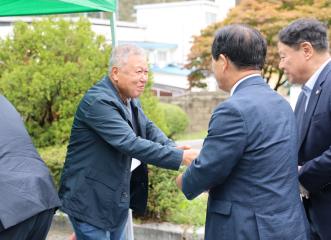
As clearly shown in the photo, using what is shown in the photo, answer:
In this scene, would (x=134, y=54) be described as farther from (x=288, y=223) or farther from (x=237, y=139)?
(x=288, y=223)

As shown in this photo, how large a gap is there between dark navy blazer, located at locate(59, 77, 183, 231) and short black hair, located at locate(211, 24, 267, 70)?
886 millimetres

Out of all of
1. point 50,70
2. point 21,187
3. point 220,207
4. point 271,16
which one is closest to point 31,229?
point 21,187

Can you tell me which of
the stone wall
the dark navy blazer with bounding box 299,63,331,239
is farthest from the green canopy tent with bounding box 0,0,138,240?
the stone wall

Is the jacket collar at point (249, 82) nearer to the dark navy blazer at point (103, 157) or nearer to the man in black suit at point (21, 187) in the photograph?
the dark navy blazer at point (103, 157)

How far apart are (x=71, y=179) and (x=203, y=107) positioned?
17515 mm

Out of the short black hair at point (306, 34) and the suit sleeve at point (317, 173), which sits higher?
the short black hair at point (306, 34)

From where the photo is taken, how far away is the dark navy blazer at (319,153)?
2670mm

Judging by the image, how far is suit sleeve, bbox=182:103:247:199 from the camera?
2.15 metres

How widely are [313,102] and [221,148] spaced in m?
0.92

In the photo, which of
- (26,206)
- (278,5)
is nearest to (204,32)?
(278,5)

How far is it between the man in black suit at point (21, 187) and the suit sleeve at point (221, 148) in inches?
31.9

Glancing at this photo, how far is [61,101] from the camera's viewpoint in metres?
5.62

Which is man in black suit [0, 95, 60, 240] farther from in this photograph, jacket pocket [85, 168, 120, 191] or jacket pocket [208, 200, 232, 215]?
jacket pocket [208, 200, 232, 215]

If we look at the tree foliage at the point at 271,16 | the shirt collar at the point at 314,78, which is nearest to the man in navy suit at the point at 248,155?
the shirt collar at the point at 314,78
